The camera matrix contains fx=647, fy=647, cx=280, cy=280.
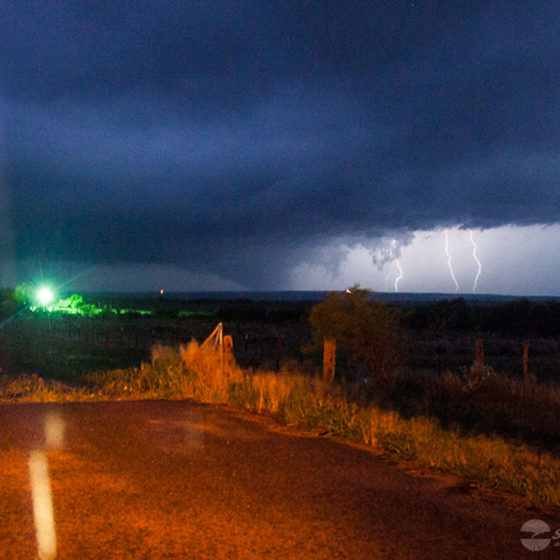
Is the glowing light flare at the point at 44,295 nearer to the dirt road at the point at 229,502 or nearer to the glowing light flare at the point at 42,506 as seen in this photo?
the dirt road at the point at 229,502

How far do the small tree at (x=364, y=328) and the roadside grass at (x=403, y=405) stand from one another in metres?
0.74

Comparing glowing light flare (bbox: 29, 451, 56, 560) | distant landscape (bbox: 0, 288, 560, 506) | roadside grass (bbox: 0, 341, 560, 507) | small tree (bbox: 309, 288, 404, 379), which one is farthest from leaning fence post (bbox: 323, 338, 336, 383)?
glowing light flare (bbox: 29, 451, 56, 560)

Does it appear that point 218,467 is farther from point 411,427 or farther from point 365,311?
point 365,311

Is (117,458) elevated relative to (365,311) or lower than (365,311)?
lower

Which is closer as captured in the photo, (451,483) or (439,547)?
(439,547)

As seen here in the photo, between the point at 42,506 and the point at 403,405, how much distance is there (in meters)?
10.0

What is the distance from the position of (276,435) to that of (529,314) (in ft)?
155

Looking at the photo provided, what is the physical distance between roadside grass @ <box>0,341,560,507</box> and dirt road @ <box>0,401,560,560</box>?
48cm

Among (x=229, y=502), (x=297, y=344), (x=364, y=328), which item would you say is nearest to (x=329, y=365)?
(x=364, y=328)

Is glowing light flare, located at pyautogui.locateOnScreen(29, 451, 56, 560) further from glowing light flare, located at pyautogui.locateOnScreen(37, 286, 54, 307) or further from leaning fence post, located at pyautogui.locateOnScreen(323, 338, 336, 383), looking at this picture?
glowing light flare, located at pyautogui.locateOnScreen(37, 286, 54, 307)

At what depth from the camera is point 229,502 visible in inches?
242

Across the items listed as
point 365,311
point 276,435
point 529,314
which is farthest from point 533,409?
point 529,314

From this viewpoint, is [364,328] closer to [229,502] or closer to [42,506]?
[229,502]

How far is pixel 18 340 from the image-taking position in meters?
32.4
